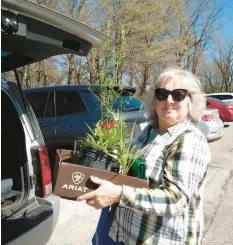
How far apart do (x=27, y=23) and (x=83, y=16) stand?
1419 cm

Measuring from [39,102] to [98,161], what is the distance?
4.05m

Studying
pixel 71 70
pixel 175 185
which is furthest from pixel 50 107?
pixel 71 70

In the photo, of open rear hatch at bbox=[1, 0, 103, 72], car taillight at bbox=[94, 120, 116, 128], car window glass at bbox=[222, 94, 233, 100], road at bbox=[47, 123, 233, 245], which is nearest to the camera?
open rear hatch at bbox=[1, 0, 103, 72]

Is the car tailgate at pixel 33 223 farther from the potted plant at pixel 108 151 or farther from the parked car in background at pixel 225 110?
the parked car in background at pixel 225 110

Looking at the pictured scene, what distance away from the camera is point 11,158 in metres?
2.63

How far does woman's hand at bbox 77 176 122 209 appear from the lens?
1.21 metres

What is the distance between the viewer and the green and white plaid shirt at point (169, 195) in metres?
1.24

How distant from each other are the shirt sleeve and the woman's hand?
0.10ft

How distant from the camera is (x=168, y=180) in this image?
1.27m

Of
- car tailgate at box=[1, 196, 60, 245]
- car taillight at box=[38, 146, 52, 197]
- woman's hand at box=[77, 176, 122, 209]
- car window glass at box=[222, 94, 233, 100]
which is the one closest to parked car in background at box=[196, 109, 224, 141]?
car taillight at box=[38, 146, 52, 197]

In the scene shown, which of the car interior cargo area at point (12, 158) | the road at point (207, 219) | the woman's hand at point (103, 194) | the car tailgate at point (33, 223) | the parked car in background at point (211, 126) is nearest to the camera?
the woman's hand at point (103, 194)

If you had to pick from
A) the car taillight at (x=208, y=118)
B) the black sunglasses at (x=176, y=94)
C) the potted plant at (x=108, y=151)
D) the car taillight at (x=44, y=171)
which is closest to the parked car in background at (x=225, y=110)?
the car taillight at (x=208, y=118)

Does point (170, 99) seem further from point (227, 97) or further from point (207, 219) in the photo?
point (227, 97)

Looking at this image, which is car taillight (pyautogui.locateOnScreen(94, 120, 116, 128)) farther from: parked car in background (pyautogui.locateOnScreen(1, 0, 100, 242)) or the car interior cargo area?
the car interior cargo area
